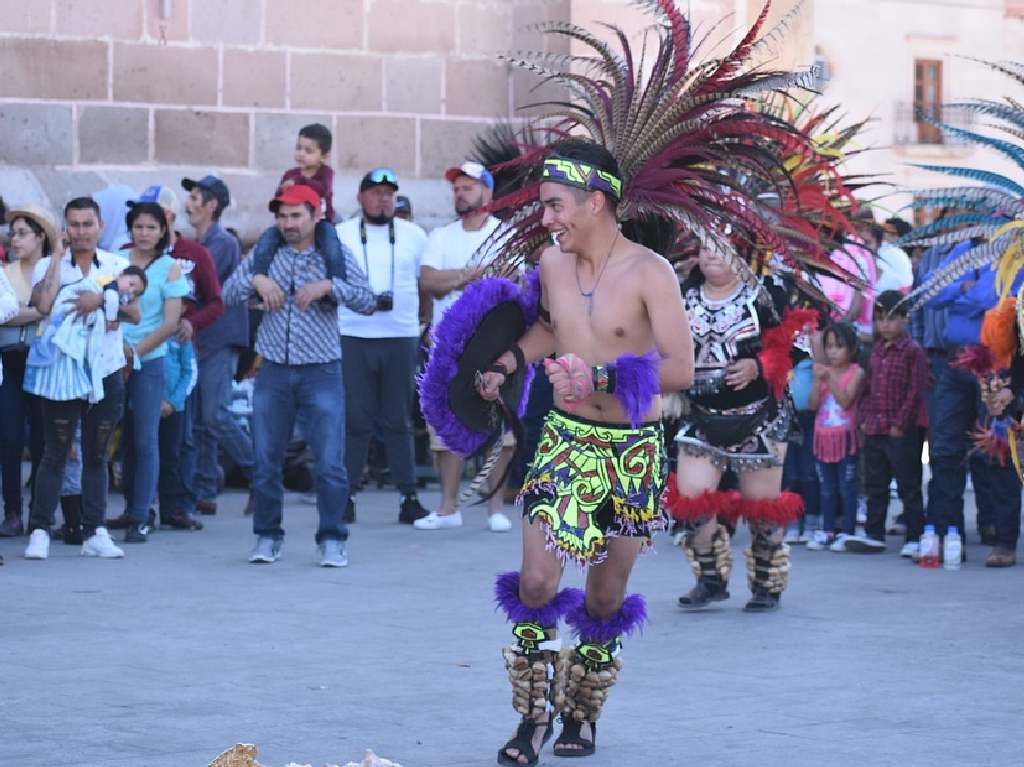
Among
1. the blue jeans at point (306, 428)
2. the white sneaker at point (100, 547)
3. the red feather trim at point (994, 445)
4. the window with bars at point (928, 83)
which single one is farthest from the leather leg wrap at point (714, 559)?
the window with bars at point (928, 83)

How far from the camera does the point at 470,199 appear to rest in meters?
13.3

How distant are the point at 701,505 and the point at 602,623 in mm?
2800

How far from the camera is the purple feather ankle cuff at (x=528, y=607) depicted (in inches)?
263

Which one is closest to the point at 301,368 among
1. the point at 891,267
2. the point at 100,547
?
the point at 100,547

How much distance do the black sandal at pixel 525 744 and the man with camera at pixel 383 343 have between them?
21.3 ft

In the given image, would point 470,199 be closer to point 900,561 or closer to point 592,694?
point 900,561

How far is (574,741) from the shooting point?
6598 millimetres

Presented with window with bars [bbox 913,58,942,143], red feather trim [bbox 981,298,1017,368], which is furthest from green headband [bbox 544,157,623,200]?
window with bars [bbox 913,58,942,143]

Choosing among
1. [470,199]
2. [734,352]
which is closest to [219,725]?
[734,352]

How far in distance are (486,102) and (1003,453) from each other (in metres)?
6.67

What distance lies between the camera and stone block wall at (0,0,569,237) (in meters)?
14.9

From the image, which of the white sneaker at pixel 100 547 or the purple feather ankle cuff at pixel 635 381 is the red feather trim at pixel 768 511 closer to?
the purple feather ankle cuff at pixel 635 381

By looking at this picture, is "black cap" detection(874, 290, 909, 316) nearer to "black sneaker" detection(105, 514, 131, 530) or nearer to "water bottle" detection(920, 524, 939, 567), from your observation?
"water bottle" detection(920, 524, 939, 567)

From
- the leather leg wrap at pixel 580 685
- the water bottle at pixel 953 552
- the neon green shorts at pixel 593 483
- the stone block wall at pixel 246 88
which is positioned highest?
the stone block wall at pixel 246 88
